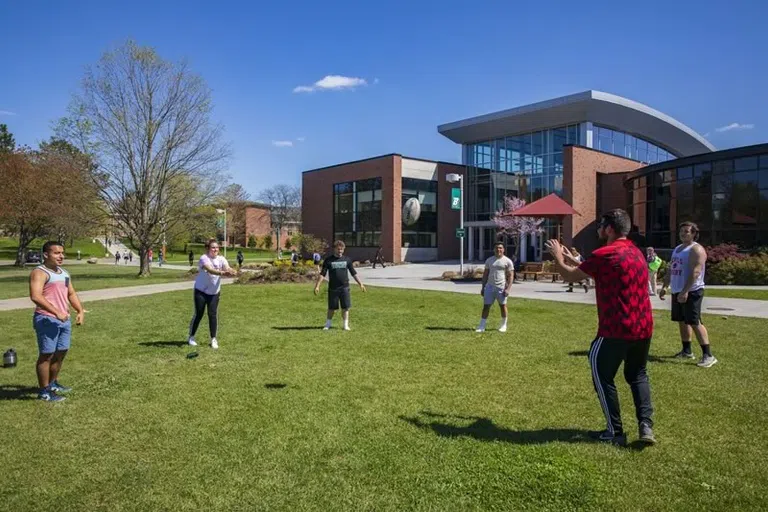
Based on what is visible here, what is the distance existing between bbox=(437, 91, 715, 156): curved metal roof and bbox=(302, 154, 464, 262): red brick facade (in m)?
4.07

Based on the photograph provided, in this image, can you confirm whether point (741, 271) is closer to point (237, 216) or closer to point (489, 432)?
point (489, 432)

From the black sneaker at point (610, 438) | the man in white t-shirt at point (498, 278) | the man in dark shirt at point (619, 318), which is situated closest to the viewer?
the man in dark shirt at point (619, 318)

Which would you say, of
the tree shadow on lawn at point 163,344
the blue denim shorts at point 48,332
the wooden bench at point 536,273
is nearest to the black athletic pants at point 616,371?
the blue denim shorts at point 48,332

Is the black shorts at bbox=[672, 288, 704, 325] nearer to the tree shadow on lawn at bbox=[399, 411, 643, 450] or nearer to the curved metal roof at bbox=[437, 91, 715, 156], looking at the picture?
the tree shadow on lawn at bbox=[399, 411, 643, 450]

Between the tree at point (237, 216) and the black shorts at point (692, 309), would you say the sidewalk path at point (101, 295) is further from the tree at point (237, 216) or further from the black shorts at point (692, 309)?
the tree at point (237, 216)

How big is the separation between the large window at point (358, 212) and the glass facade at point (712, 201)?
2125cm

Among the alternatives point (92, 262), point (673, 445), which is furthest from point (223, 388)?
point (92, 262)

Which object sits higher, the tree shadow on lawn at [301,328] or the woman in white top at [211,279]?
the woman in white top at [211,279]

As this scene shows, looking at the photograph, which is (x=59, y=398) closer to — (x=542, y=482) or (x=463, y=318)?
(x=542, y=482)

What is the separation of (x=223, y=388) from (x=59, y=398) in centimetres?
170

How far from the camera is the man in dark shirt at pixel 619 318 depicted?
4.12 metres

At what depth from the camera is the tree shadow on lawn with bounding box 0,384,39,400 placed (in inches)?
223

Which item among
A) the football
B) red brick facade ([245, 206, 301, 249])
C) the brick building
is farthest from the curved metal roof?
red brick facade ([245, 206, 301, 249])

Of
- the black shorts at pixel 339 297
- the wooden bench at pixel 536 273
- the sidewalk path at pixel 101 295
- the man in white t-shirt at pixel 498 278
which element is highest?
the man in white t-shirt at pixel 498 278
